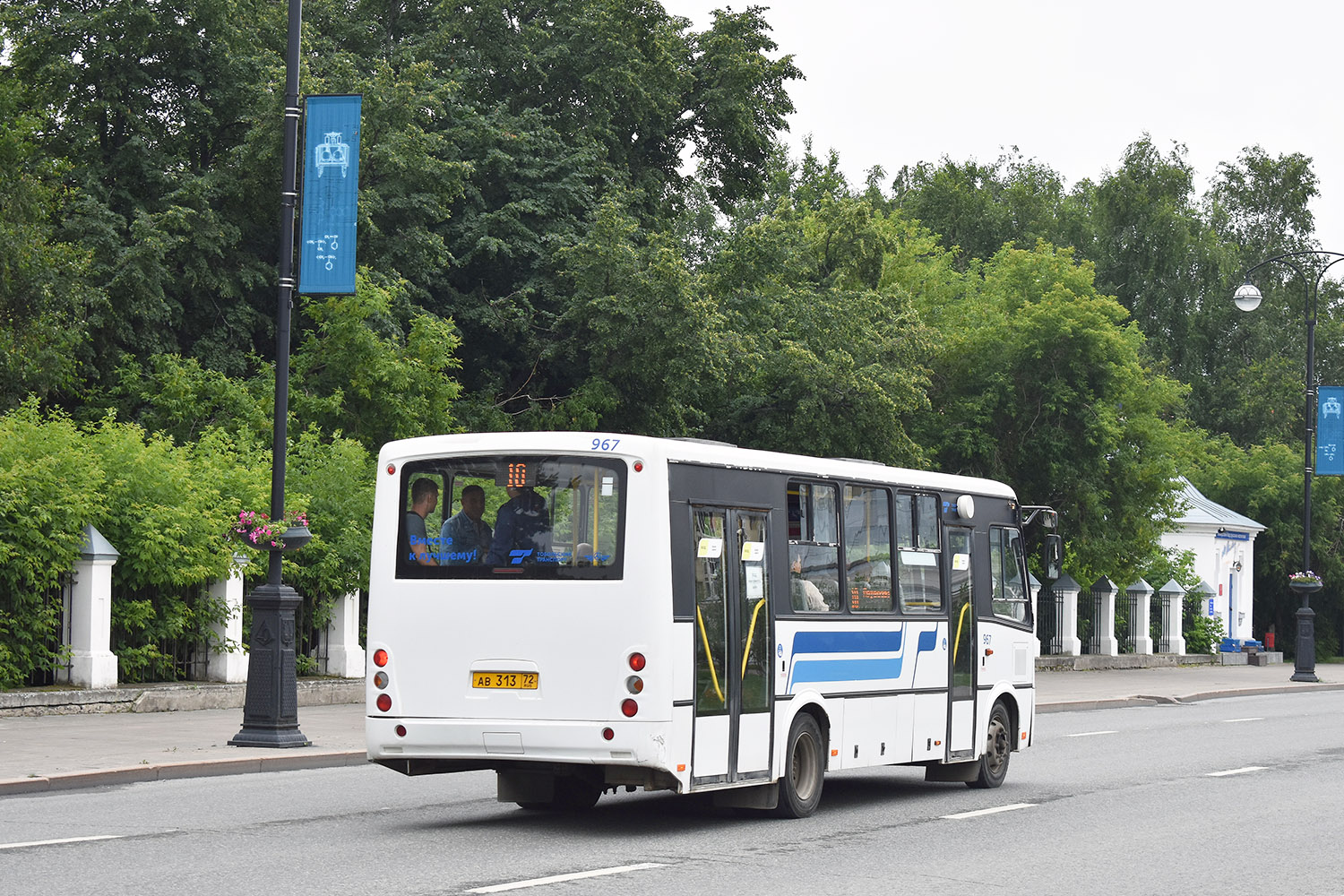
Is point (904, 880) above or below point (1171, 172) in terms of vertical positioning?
below

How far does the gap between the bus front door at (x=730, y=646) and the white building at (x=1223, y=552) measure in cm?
5035

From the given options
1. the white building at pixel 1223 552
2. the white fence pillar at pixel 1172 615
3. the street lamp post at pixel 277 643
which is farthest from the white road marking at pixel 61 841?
the white building at pixel 1223 552

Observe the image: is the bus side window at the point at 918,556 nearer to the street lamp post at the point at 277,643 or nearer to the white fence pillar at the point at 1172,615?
the street lamp post at the point at 277,643

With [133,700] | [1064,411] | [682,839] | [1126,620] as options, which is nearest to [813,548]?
[682,839]

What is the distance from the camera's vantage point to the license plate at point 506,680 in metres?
12.3

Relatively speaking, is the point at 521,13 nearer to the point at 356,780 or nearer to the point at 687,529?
the point at 356,780

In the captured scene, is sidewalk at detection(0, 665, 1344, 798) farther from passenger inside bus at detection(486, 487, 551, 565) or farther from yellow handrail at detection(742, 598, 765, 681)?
yellow handrail at detection(742, 598, 765, 681)

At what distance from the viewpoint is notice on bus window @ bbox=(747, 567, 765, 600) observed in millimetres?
13133

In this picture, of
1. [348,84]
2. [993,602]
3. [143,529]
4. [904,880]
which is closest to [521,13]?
[348,84]

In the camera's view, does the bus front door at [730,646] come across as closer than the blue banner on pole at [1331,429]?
Yes

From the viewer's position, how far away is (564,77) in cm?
4128

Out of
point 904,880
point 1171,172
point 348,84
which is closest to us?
point 904,880

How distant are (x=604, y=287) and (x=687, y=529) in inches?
910

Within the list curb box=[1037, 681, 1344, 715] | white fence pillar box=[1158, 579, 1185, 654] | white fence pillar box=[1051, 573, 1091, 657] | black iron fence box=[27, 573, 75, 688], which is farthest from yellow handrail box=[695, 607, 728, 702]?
white fence pillar box=[1158, 579, 1185, 654]
